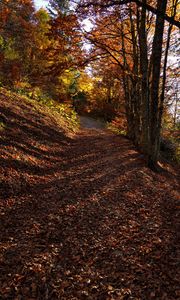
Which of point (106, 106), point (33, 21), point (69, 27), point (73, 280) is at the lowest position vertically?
point (73, 280)

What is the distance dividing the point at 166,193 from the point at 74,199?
10.3ft

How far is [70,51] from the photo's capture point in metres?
11.7

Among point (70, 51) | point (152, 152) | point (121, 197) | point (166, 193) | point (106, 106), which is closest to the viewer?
point (121, 197)

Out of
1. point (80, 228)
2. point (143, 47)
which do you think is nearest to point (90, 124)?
point (143, 47)

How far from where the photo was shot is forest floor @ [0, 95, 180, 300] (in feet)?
10.8

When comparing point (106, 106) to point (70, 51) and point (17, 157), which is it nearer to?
point (70, 51)

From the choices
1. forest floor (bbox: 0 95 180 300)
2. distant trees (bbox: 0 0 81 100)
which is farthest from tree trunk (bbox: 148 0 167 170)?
distant trees (bbox: 0 0 81 100)

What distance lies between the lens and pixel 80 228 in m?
4.57

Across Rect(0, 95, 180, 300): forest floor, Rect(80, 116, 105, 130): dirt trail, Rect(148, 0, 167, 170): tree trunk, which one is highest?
Rect(148, 0, 167, 170): tree trunk

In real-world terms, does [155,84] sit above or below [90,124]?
above

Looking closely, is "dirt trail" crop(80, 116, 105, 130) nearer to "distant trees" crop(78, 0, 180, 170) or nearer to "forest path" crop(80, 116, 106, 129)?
"forest path" crop(80, 116, 106, 129)

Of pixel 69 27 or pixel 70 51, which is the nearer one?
Result: pixel 69 27

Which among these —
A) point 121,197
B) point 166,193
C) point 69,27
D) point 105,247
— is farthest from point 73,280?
point 69,27

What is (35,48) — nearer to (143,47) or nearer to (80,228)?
(143,47)
